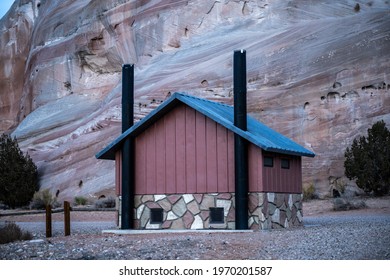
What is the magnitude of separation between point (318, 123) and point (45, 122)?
21442 mm

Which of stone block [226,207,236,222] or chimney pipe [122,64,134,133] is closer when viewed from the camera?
stone block [226,207,236,222]

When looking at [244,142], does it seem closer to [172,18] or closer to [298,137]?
[298,137]

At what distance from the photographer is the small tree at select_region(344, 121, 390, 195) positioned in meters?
27.4

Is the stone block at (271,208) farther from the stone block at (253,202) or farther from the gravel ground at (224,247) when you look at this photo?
the gravel ground at (224,247)

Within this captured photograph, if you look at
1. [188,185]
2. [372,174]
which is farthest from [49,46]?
[188,185]

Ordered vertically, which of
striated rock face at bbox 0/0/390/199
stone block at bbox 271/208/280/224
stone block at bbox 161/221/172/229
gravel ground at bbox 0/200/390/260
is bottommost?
gravel ground at bbox 0/200/390/260

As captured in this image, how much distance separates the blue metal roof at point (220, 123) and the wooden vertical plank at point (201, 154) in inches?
15.8

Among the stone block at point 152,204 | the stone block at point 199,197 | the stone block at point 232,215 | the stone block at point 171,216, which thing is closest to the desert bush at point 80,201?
the stone block at point 152,204

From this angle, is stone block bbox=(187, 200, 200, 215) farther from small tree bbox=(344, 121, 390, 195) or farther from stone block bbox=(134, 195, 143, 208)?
small tree bbox=(344, 121, 390, 195)

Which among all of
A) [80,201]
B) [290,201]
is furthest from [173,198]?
[80,201]

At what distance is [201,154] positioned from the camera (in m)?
16.3

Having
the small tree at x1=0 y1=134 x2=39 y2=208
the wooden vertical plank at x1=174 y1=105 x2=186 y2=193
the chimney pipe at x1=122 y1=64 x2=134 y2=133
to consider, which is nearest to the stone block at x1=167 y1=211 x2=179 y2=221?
the wooden vertical plank at x1=174 y1=105 x2=186 y2=193

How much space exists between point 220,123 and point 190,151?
1.18 metres

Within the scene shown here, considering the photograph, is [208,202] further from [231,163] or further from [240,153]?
[240,153]
